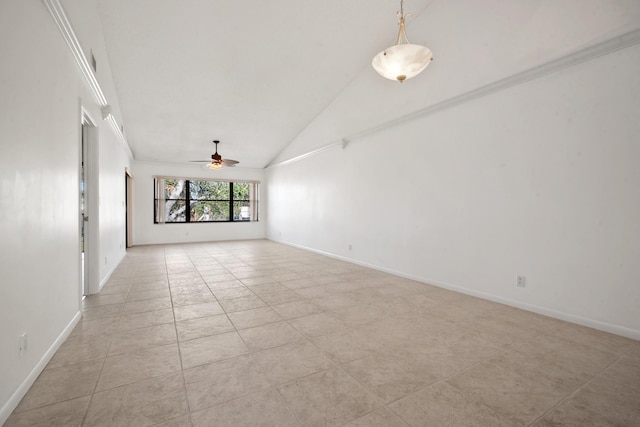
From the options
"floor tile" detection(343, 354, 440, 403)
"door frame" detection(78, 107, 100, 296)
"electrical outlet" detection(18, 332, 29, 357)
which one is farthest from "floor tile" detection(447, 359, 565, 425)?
"door frame" detection(78, 107, 100, 296)

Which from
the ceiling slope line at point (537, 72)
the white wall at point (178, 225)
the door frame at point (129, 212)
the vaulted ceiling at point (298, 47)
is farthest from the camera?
the white wall at point (178, 225)

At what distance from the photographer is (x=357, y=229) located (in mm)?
5703

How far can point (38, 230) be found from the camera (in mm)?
1940

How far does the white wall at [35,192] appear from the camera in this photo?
1547 mm

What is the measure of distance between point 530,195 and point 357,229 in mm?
3038

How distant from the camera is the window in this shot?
8.95m

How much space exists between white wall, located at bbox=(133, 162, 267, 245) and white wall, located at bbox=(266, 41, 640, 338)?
591 cm

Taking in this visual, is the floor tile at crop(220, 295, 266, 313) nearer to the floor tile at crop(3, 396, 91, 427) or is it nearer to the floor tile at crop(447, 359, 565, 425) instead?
the floor tile at crop(3, 396, 91, 427)

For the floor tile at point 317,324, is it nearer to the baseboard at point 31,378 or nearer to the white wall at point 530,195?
the baseboard at point 31,378

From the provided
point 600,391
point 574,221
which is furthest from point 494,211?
point 600,391

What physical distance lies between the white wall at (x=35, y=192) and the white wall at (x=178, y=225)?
254 inches

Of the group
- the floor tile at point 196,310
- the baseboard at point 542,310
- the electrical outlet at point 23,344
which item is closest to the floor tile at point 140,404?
the electrical outlet at point 23,344

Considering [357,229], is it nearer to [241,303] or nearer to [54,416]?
[241,303]

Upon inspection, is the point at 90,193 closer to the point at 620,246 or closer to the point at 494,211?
the point at 494,211
